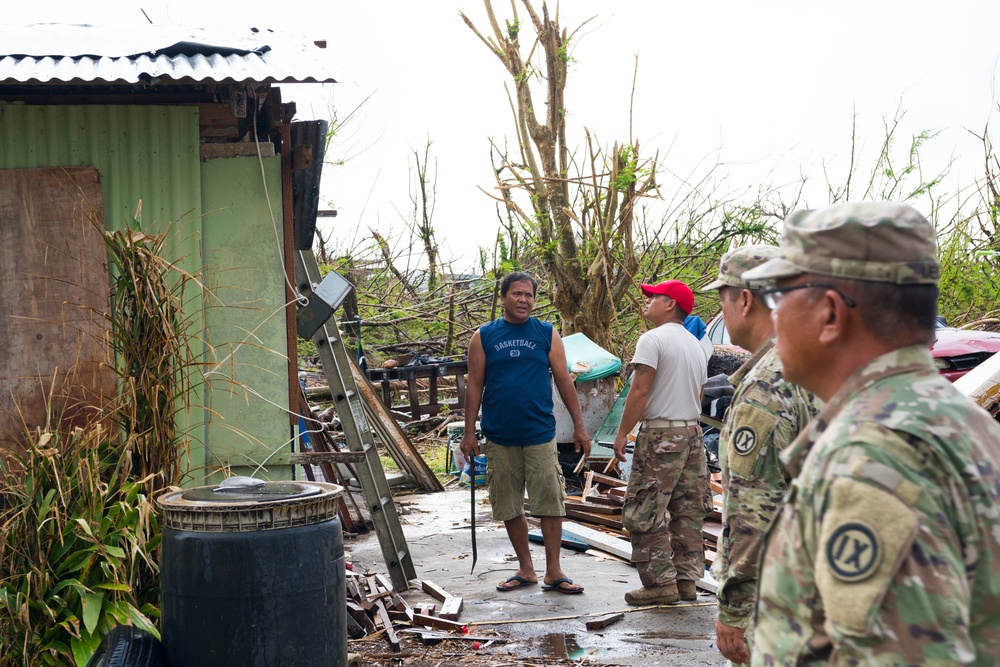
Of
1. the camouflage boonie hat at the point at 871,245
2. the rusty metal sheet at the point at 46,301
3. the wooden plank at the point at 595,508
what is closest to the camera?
the camouflage boonie hat at the point at 871,245

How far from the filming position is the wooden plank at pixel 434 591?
6335 mm

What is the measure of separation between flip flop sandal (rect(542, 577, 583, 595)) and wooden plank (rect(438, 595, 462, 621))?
0.68 meters

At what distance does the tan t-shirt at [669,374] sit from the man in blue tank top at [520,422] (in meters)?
0.67

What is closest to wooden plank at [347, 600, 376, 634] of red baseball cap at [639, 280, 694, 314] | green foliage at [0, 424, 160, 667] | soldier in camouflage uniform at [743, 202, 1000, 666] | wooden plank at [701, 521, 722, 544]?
green foliage at [0, 424, 160, 667]

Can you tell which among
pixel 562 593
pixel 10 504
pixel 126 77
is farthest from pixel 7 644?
pixel 562 593

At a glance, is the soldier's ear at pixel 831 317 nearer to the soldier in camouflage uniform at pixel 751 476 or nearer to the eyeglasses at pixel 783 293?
the eyeglasses at pixel 783 293

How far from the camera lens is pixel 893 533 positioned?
1413 mm

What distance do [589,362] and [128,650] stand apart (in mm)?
7740

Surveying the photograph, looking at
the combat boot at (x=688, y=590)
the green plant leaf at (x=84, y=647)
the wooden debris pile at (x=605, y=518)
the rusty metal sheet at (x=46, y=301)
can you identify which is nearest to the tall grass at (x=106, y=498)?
the green plant leaf at (x=84, y=647)

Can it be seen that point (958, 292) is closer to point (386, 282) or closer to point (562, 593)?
point (386, 282)

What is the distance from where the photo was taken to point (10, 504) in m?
4.57

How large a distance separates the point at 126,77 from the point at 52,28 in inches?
69.5

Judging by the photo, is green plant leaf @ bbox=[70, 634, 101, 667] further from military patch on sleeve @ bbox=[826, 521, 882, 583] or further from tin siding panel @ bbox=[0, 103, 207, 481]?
military patch on sleeve @ bbox=[826, 521, 882, 583]

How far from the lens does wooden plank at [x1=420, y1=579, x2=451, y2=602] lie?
6.34 metres
